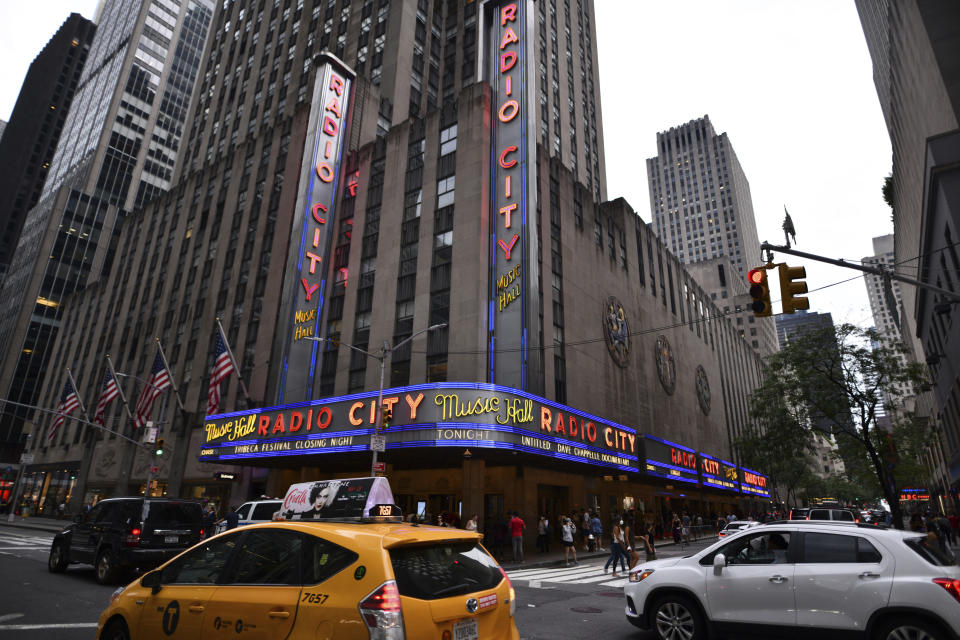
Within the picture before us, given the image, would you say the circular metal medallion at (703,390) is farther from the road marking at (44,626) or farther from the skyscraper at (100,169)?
the skyscraper at (100,169)

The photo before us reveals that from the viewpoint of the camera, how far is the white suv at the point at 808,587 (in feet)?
21.1

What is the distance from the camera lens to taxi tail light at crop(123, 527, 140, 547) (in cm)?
1281

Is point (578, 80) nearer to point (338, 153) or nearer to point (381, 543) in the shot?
point (338, 153)

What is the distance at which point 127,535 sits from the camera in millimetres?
12898

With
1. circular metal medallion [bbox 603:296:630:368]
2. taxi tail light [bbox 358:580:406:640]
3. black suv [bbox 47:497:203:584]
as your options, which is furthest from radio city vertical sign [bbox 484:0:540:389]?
taxi tail light [bbox 358:580:406:640]

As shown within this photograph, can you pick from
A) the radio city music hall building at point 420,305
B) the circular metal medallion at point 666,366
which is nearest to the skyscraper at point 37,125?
the radio city music hall building at point 420,305

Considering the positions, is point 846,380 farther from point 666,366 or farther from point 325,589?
point 325,589

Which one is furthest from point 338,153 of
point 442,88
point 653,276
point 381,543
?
point 381,543

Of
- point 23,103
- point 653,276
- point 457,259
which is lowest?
point 457,259

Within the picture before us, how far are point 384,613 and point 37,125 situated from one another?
192m

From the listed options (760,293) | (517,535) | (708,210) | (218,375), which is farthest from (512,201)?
(708,210)

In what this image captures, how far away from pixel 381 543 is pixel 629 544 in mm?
16265

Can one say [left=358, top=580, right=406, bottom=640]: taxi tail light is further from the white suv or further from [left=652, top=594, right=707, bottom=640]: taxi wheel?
[left=652, top=594, right=707, bottom=640]: taxi wheel

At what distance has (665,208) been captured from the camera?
196625 mm
